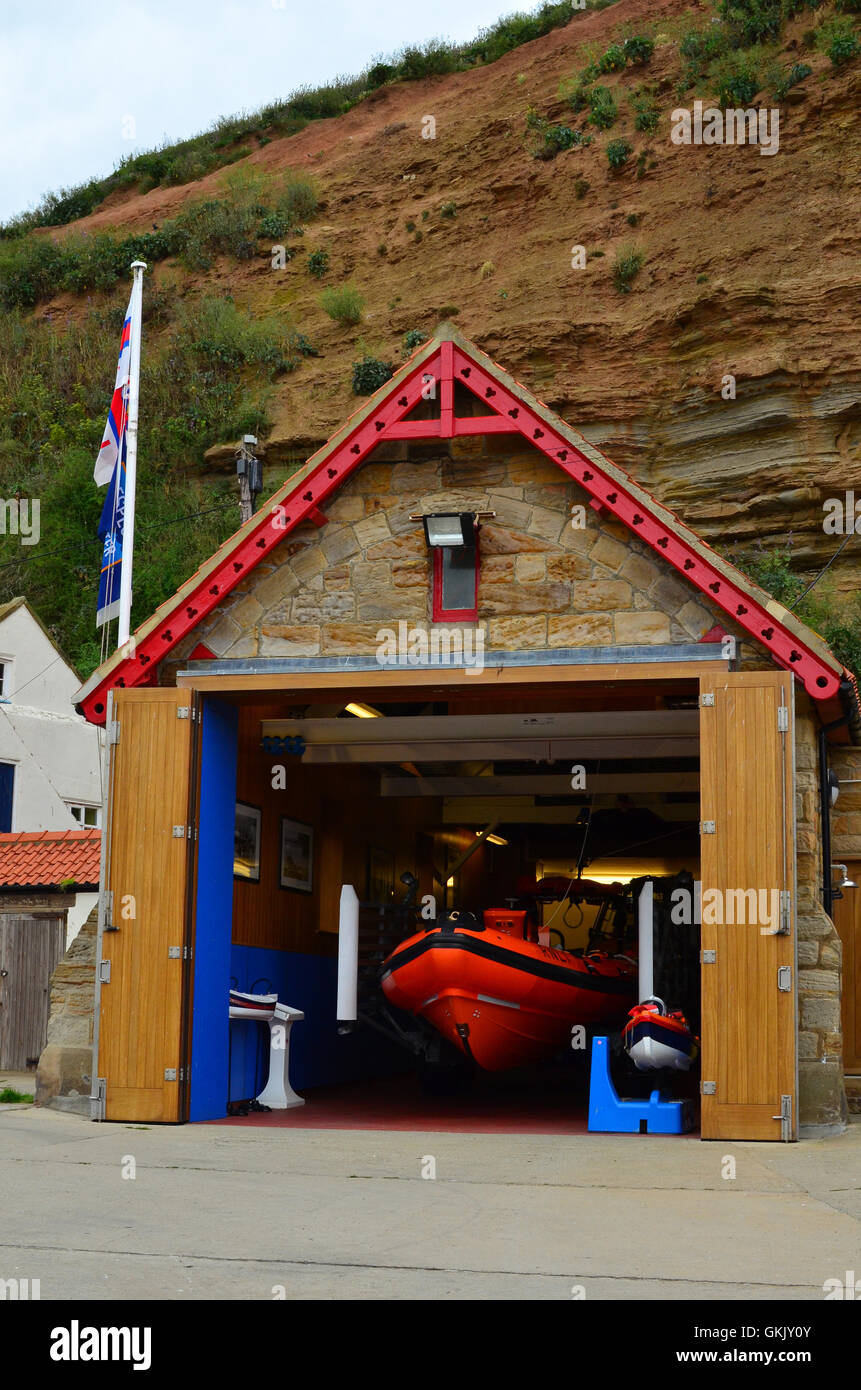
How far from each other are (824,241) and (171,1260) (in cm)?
3177

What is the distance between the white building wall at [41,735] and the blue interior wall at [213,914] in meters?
14.2

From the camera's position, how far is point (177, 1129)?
11508 millimetres

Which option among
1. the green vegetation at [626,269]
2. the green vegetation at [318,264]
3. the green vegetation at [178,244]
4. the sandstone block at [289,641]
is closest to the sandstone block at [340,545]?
the sandstone block at [289,641]

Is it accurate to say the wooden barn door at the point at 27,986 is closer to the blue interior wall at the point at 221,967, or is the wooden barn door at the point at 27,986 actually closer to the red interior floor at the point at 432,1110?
the red interior floor at the point at 432,1110

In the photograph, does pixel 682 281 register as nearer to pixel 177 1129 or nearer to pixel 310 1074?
pixel 310 1074

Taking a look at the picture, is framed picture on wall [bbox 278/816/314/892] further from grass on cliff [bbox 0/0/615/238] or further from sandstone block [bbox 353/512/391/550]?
grass on cliff [bbox 0/0/615/238]

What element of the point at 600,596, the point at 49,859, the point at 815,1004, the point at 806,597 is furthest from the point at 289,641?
the point at 806,597

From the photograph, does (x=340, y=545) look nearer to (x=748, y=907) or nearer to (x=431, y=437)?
(x=431, y=437)

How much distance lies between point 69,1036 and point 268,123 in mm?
53046

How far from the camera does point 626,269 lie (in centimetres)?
3672

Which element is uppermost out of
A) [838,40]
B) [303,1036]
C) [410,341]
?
[838,40]

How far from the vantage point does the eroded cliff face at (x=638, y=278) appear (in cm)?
3088
